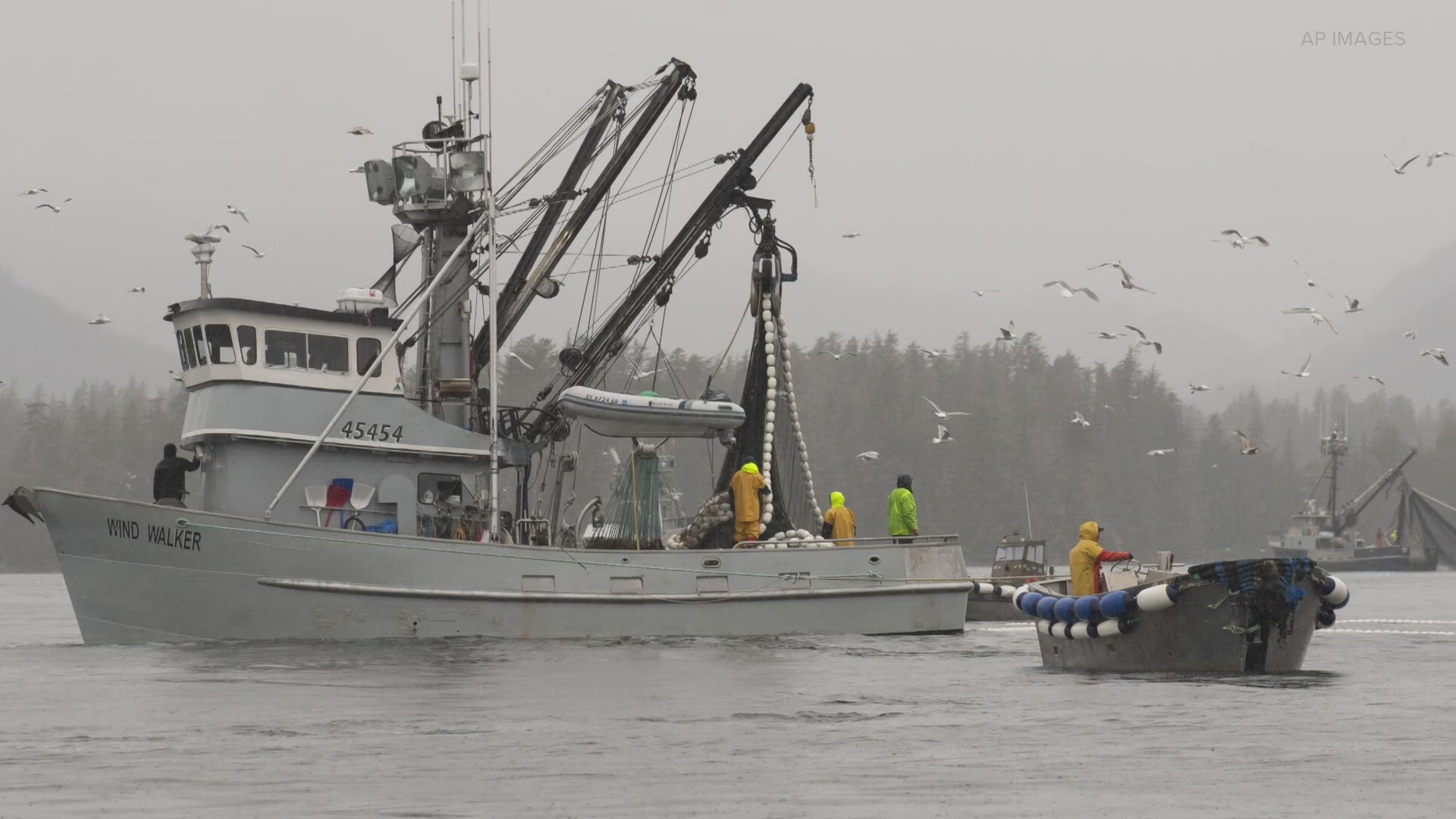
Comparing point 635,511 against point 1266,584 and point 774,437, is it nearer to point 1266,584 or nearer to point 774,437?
point 774,437

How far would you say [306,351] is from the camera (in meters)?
25.7

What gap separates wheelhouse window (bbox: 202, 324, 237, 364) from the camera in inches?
987

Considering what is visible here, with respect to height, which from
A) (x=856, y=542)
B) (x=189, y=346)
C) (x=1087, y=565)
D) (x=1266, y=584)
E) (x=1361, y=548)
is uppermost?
(x=189, y=346)

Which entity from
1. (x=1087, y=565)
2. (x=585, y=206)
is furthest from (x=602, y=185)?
(x=1087, y=565)

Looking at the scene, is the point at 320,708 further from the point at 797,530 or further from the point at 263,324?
the point at 797,530

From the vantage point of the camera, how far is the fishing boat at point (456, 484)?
2467 centimetres

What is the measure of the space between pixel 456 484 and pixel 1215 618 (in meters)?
11.0

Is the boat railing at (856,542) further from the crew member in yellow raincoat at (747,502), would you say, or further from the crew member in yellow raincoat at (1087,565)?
the crew member in yellow raincoat at (1087,565)

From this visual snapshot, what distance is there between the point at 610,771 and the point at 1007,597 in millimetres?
24838

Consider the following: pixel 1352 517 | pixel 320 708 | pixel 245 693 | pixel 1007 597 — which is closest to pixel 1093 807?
pixel 320 708

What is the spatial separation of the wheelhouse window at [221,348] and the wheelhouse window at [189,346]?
36cm

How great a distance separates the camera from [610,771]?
14.2 metres

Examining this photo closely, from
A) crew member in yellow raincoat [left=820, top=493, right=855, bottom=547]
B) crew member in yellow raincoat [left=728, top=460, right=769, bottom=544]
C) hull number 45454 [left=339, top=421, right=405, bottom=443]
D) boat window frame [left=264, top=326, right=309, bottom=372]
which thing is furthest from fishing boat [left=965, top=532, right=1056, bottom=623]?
boat window frame [left=264, top=326, right=309, bottom=372]

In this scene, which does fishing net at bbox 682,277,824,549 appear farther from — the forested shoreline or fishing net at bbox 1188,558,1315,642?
the forested shoreline
